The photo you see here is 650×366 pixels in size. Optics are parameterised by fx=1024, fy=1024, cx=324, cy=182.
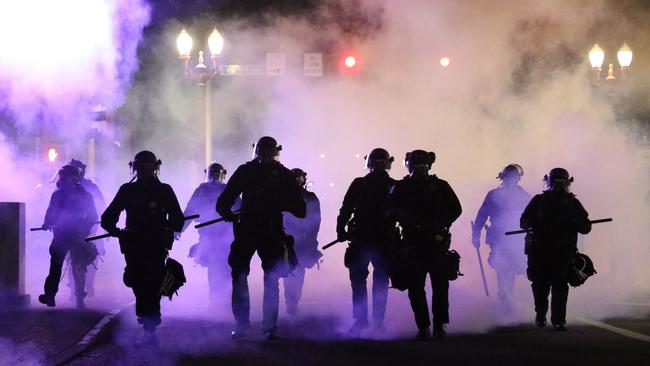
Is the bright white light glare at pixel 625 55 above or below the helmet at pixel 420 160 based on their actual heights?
above

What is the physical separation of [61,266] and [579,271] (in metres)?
5.12

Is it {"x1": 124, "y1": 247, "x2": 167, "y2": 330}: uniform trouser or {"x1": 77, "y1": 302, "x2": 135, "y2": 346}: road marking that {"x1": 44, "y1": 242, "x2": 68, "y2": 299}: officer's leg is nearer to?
{"x1": 77, "y1": 302, "x2": 135, "y2": 346}: road marking

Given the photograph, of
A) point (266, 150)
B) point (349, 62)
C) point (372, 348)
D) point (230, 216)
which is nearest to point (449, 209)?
point (372, 348)

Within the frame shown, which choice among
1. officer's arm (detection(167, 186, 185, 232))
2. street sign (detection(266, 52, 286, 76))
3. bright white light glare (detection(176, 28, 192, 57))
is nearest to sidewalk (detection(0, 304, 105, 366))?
officer's arm (detection(167, 186, 185, 232))

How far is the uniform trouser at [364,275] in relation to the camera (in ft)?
27.8

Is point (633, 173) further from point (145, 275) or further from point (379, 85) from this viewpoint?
point (145, 275)

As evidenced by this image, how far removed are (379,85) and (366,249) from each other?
42.6 ft

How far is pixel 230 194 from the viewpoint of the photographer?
26.8ft

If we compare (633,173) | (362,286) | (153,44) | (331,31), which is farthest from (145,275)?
(153,44)

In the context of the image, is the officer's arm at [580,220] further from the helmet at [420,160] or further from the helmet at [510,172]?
the helmet at [510,172]

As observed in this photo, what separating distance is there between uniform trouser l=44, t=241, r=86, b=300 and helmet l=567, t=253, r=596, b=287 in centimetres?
491

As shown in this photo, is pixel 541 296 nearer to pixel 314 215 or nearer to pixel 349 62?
pixel 314 215

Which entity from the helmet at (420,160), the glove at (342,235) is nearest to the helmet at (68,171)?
the glove at (342,235)

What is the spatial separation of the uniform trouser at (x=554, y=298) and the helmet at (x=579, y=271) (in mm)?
78
